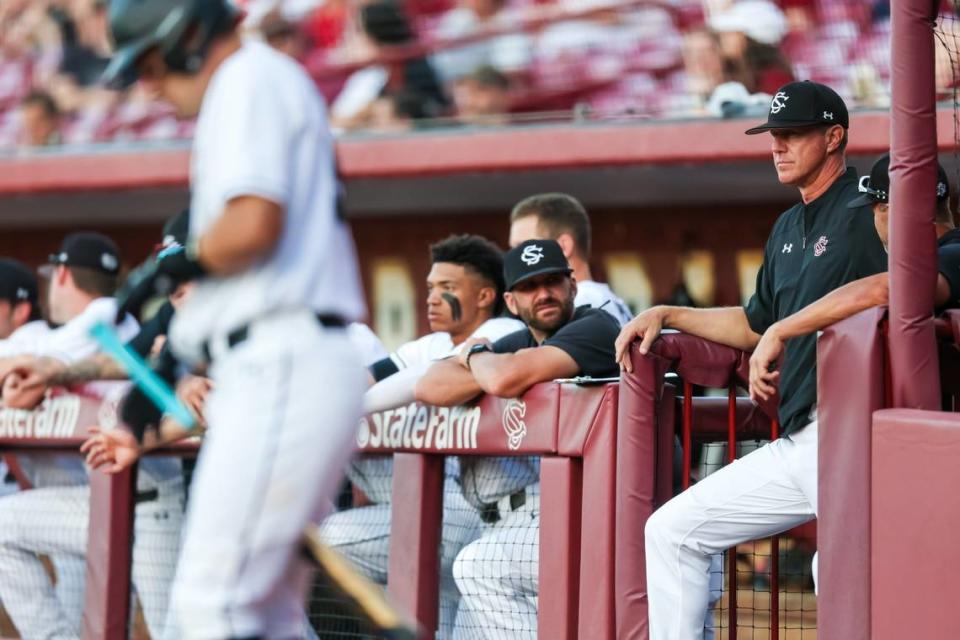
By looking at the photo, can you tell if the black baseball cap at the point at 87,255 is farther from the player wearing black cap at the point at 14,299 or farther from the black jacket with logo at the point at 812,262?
the black jacket with logo at the point at 812,262

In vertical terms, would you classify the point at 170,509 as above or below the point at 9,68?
below

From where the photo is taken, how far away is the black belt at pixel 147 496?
608 cm

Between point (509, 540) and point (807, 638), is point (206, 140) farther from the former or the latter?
point (807, 638)

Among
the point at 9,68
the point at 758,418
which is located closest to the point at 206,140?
the point at 758,418

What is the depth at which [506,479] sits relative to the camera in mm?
5176

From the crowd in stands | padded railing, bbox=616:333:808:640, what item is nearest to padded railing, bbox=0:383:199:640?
padded railing, bbox=616:333:808:640

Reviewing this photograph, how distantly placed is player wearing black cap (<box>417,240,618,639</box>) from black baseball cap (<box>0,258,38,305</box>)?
323cm

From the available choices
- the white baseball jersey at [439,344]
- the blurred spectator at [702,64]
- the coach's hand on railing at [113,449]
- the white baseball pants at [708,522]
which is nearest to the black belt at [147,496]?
the white baseball jersey at [439,344]

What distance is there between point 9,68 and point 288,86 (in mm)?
12074

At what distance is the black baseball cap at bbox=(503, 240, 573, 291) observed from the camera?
5.30 metres

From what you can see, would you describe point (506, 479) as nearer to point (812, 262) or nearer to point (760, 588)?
point (812, 262)

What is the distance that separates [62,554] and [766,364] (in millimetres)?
3322

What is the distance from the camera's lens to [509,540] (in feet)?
16.6

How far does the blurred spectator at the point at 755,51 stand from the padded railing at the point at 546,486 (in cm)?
548
